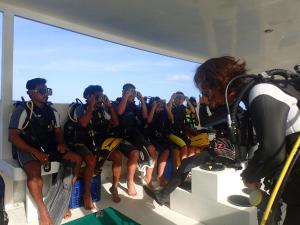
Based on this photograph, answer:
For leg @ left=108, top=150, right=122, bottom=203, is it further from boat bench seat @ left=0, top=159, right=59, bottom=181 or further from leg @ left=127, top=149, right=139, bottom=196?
boat bench seat @ left=0, top=159, right=59, bottom=181

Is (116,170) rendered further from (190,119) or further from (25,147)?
(190,119)

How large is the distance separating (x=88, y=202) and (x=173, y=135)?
159 cm

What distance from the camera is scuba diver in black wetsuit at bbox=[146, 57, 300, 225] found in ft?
3.40

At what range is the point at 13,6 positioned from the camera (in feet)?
10.5

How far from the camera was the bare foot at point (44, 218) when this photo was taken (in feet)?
8.27

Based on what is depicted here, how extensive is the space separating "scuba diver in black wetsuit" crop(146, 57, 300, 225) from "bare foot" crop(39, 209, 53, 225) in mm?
1992

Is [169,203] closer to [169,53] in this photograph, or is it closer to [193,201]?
[193,201]

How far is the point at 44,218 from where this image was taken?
2539 millimetres

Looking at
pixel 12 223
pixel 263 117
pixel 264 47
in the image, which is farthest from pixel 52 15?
pixel 264 47

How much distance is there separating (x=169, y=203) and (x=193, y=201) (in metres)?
0.43

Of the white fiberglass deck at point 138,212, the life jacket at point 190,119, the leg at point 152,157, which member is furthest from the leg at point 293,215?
the life jacket at point 190,119

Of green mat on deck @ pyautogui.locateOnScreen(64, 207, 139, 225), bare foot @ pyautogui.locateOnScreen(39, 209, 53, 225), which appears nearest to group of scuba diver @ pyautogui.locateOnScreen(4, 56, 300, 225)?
bare foot @ pyautogui.locateOnScreen(39, 209, 53, 225)

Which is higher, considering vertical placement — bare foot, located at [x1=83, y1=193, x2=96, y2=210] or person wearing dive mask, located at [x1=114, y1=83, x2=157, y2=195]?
person wearing dive mask, located at [x1=114, y1=83, x2=157, y2=195]

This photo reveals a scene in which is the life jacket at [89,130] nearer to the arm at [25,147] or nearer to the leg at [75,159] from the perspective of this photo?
the leg at [75,159]
